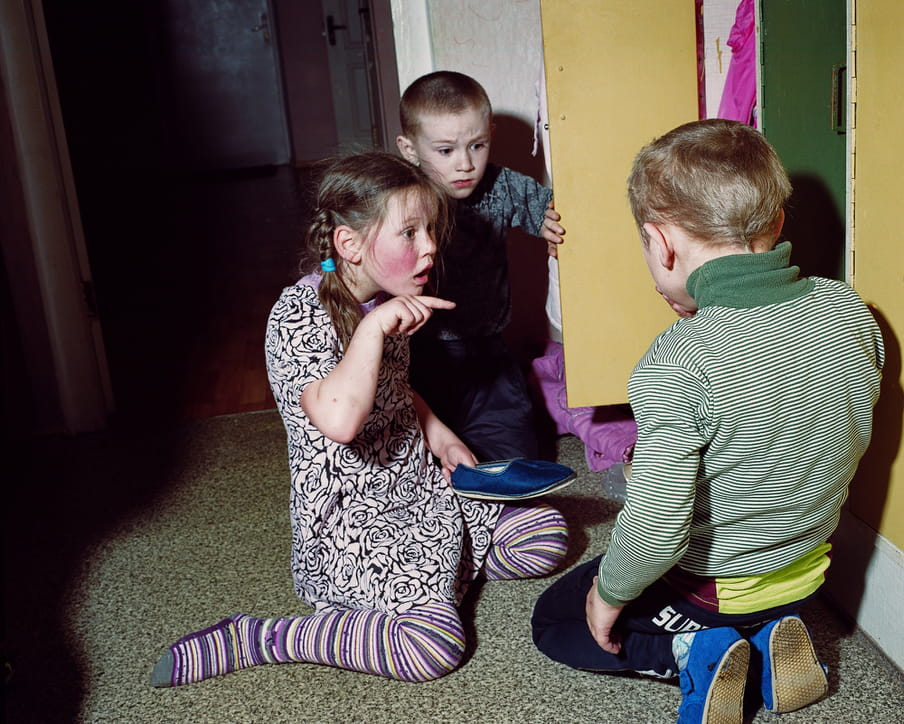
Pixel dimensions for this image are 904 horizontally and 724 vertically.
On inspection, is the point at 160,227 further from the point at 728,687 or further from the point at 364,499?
the point at 728,687

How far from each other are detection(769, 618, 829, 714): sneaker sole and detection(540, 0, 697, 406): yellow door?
0.63 meters

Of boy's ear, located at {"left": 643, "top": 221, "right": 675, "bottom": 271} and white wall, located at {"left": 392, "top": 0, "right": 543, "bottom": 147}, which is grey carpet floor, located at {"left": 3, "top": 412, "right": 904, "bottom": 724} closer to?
boy's ear, located at {"left": 643, "top": 221, "right": 675, "bottom": 271}

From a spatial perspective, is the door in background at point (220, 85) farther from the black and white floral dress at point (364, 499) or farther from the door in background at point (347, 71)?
the black and white floral dress at point (364, 499)

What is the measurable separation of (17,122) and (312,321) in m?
1.08

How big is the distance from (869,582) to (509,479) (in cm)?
48

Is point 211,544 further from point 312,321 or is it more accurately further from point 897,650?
point 897,650

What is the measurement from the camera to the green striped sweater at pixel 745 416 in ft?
2.89

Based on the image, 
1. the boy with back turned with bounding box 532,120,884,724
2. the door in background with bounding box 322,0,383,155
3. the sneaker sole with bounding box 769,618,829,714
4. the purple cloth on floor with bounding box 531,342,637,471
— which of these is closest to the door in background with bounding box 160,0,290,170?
the door in background with bounding box 322,0,383,155

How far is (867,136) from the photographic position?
1.04 m

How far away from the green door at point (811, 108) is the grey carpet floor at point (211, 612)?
1.78 feet

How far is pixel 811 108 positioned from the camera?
1.29m

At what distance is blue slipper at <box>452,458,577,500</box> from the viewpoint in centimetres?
128

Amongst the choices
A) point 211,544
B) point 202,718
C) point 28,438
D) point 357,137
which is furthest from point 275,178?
point 202,718

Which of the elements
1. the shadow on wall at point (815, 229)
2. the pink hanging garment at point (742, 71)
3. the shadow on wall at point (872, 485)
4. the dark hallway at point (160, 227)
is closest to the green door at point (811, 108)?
the shadow on wall at point (815, 229)
